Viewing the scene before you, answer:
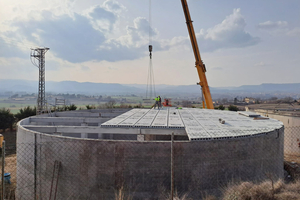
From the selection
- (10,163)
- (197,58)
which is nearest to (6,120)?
(10,163)

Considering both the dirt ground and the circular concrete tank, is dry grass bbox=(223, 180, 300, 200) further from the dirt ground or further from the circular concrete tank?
the dirt ground

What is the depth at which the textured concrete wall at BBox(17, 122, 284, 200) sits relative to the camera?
6773 mm

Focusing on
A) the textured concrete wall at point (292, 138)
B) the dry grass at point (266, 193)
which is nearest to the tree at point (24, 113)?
the textured concrete wall at point (292, 138)

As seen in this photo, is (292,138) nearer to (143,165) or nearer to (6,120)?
(143,165)

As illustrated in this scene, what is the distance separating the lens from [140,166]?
679 cm

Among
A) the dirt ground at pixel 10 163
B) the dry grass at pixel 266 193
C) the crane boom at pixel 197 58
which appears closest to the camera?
the dry grass at pixel 266 193

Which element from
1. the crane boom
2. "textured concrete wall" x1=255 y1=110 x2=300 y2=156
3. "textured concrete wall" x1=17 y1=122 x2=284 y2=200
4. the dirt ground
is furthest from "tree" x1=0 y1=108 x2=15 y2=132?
"textured concrete wall" x1=255 y1=110 x2=300 y2=156

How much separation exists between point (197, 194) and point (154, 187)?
1.33 metres

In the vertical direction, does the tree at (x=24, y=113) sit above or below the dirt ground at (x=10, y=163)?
above

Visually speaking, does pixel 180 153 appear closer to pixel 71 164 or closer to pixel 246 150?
pixel 246 150

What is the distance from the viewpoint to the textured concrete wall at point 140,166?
6773mm

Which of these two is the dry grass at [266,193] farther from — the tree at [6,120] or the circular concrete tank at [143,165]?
the tree at [6,120]

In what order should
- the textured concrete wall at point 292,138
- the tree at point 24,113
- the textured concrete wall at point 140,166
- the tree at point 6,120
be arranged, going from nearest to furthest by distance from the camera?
1. the textured concrete wall at point 140,166
2. the textured concrete wall at point 292,138
3. the tree at point 6,120
4. the tree at point 24,113

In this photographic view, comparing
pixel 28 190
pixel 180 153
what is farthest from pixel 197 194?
pixel 28 190
